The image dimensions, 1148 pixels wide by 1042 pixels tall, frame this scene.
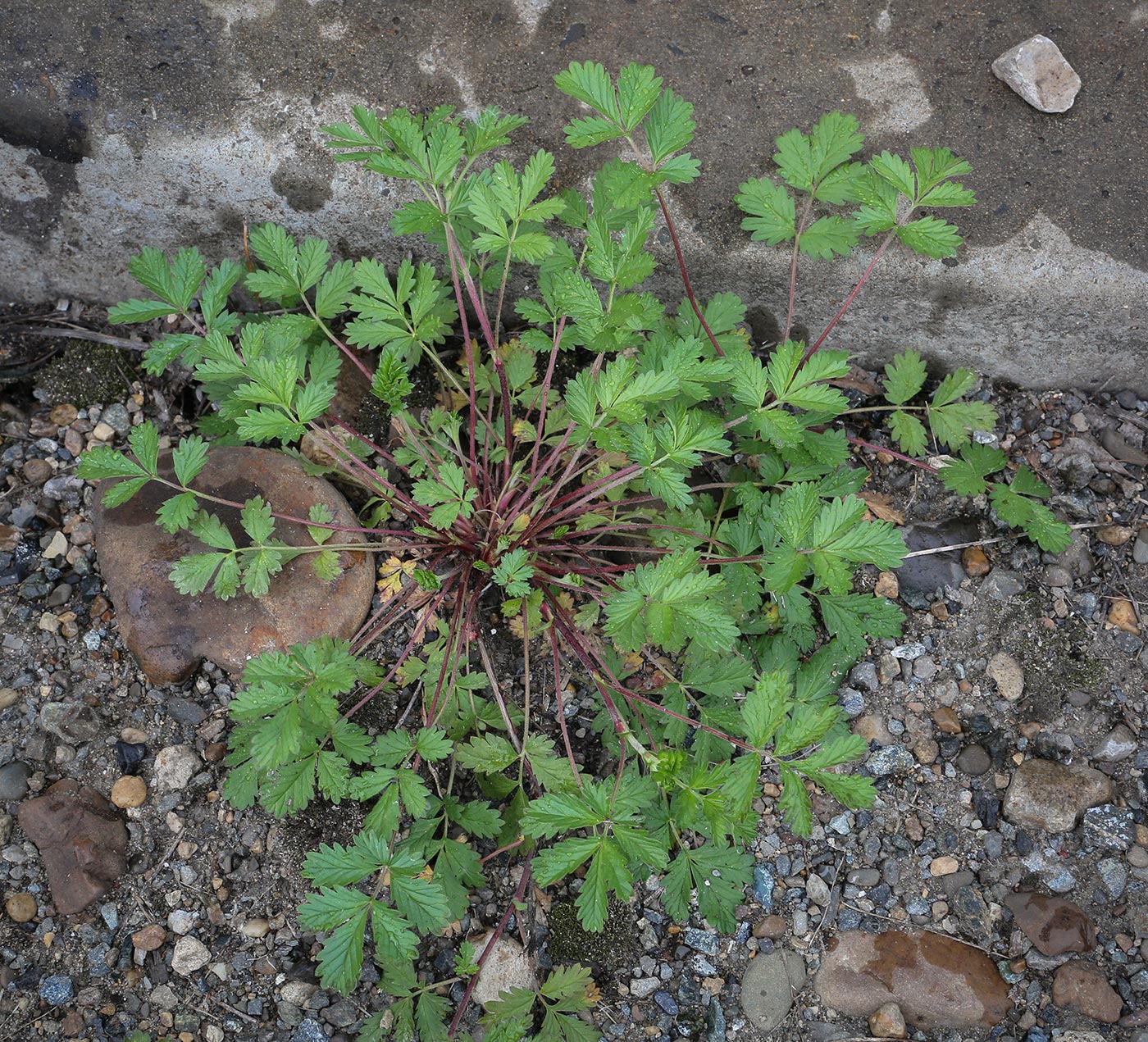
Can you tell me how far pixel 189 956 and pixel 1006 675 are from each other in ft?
8.09

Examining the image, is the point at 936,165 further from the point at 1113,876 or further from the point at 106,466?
the point at 106,466

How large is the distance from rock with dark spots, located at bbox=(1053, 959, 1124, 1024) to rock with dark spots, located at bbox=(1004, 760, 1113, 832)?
365mm

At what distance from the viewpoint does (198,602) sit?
268cm

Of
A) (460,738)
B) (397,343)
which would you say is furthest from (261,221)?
(460,738)

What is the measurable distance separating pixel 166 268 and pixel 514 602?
1327 mm

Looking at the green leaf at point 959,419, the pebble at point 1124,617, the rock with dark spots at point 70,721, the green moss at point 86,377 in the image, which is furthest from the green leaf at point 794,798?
the green moss at point 86,377

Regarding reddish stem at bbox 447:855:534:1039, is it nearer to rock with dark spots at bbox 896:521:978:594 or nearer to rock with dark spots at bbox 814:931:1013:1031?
rock with dark spots at bbox 814:931:1013:1031

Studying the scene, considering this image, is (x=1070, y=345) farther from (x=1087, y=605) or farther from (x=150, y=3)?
(x=150, y=3)

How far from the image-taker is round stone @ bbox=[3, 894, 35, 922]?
2.56 m

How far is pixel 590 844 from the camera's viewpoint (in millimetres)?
2080

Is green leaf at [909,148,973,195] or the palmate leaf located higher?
green leaf at [909,148,973,195]

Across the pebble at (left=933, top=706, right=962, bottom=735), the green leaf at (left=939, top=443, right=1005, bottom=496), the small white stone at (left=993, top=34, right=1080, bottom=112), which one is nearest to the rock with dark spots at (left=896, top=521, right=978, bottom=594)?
the green leaf at (left=939, top=443, right=1005, bottom=496)

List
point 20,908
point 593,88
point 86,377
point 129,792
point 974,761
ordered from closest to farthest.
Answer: point 593,88
point 20,908
point 129,792
point 974,761
point 86,377

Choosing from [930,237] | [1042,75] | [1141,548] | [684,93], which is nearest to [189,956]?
[930,237]
